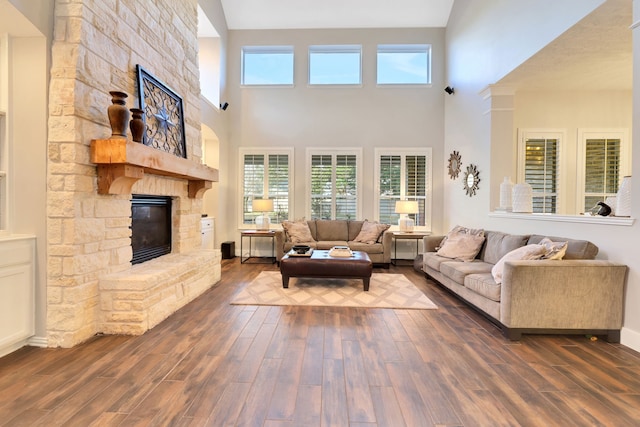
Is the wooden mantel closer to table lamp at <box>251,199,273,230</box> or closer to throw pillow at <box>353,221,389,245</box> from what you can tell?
table lamp at <box>251,199,273,230</box>

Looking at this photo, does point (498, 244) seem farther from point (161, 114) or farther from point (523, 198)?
point (161, 114)

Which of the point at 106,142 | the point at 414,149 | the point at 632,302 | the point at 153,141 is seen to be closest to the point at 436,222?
the point at 414,149

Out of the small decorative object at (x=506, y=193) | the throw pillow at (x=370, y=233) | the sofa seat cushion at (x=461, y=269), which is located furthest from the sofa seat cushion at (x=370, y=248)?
the small decorative object at (x=506, y=193)

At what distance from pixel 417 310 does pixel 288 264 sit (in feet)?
5.57

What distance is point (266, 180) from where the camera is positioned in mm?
7105

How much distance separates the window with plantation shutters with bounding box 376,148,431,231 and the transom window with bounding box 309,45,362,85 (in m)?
1.82

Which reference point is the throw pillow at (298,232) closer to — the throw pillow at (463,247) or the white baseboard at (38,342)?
the throw pillow at (463,247)

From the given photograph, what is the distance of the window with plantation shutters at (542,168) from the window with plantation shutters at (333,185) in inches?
123

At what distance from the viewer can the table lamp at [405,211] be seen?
6430mm

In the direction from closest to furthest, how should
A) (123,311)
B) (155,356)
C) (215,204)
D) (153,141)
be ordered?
(155,356), (123,311), (153,141), (215,204)

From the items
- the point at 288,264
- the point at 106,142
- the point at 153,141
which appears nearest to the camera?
the point at 106,142

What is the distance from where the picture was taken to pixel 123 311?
9.33 feet

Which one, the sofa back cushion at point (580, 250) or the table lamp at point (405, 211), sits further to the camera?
the table lamp at point (405, 211)

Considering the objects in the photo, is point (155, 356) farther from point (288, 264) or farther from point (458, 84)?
point (458, 84)
